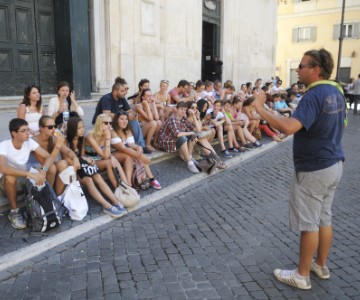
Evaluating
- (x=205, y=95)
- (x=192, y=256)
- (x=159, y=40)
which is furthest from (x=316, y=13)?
(x=192, y=256)

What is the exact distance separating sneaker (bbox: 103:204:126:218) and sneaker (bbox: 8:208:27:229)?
0.98 metres

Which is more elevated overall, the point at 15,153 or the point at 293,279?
the point at 15,153

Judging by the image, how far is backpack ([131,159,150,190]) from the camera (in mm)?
5797

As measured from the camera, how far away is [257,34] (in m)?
18.8

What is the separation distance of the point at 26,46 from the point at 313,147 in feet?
26.0

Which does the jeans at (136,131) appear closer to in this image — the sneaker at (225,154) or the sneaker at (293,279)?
the sneaker at (225,154)

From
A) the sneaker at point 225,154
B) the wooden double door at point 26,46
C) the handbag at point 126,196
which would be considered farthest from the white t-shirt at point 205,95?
the handbag at point 126,196

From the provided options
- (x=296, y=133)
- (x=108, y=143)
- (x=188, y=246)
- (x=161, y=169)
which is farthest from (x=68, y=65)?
(x=296, y=133)

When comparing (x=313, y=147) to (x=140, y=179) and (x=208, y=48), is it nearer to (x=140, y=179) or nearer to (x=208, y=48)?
(x=140, y=179)

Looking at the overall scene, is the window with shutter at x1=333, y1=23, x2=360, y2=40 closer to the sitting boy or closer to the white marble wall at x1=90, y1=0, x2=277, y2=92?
the white marble wall at x1=90, y1=0, x2=277, y2=92

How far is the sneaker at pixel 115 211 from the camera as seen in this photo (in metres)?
4.81

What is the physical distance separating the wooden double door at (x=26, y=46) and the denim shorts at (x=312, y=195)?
7.61 m

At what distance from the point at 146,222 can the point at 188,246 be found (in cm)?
86

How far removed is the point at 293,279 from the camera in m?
3.29
